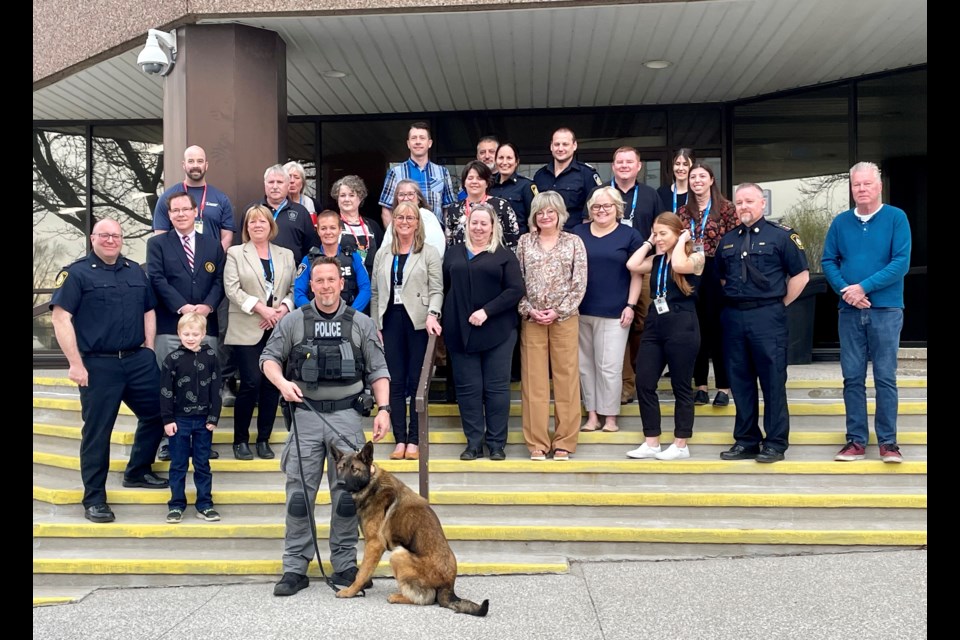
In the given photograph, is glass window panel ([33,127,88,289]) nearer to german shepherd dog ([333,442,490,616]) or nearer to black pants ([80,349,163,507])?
black pants ([80,349,163,507])

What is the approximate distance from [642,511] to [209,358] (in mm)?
3006

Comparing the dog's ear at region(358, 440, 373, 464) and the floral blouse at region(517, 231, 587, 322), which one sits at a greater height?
the floral blouse at region(517, 231, 587, 322)

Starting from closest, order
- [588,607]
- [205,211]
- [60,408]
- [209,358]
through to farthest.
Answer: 1. [588,607]
2. [209,358]
3. [205,211]
4. [60,408]

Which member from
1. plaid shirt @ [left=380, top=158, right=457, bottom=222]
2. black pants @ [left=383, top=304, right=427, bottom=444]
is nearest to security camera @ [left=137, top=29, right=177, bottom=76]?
plaid shirt @ [left=380, top=158, right=457, bottom=222]

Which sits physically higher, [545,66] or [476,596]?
[545,66]

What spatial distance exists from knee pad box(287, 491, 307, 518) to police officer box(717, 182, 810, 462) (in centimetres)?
293

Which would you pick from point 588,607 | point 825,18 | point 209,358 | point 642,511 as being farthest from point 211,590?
point 825,18

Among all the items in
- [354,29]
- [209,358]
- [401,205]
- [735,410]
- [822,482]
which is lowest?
[822,482]

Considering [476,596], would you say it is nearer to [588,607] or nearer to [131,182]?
[588,607]

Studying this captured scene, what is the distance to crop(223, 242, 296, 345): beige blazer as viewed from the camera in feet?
20.3

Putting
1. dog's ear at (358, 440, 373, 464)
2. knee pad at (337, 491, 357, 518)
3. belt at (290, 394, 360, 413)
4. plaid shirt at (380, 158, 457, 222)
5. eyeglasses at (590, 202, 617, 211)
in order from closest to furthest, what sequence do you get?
1. dog's ear at (358, 440, 373, 464)
2. knee pad at (337, 491, 357, 518)
3. belt at (290, 394, 360, 413)
4. eyeglasses at (590, 202, 617, 211)
5. plaid shirt at (380, 158, 457, 222)

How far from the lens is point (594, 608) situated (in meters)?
4.52

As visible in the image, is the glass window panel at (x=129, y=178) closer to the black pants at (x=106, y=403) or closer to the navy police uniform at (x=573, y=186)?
the black pants at (x=106, y=403)

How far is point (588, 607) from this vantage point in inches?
179
